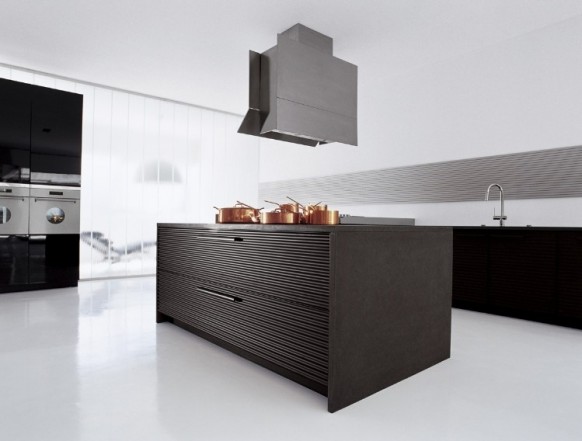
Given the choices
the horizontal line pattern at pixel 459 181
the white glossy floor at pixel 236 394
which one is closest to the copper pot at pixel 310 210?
the white glossy floor at pixel 236 394

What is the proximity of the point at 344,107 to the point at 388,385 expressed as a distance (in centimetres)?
306

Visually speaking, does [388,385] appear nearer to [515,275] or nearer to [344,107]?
[515,275]

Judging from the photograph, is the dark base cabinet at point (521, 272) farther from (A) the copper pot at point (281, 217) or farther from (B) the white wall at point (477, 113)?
(A) the copper pot at point (281, 217)

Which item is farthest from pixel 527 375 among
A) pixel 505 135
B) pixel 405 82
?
pixel 405 82

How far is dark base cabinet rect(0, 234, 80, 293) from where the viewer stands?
171 inches

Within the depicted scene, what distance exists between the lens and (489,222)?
4105 millimetres

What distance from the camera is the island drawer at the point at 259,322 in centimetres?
179

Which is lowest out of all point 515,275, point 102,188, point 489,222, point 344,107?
point 515,275

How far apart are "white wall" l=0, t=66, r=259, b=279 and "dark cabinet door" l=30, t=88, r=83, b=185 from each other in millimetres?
471

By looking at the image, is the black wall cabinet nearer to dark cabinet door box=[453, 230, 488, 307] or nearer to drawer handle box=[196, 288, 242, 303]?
drawer handle box=[196, 288, 242, 303]

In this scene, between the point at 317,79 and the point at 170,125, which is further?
the point at 170,125

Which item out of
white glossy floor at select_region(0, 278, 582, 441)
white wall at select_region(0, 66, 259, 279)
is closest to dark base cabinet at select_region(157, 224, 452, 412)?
white glossy floor at select_region(0, 278, 582, 441)

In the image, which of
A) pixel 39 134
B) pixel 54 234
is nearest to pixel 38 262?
pixel 54 234

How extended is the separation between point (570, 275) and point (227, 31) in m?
3.72
